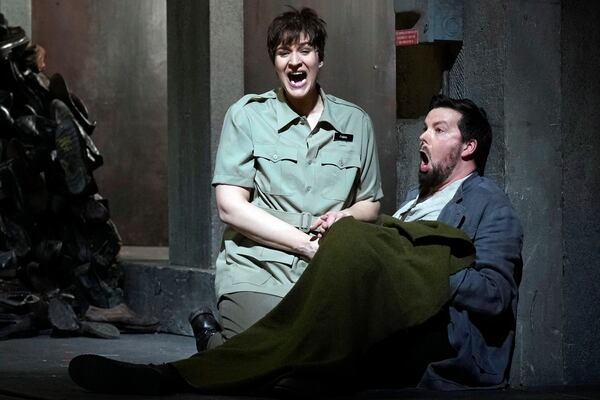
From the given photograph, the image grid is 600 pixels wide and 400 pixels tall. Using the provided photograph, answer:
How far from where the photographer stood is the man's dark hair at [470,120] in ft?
19.4

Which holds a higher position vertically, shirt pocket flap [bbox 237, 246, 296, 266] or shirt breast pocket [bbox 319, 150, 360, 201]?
shirt breast pocket [bbox 319, 150, 360, 201]

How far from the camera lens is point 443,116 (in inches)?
231

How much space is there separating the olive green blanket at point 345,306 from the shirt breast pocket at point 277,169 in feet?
2.45

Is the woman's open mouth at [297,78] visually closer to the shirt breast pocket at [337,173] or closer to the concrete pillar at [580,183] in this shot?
the shirt breast pocket at [337,173]

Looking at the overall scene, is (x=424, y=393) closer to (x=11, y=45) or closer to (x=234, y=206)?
(x=234, y=206)

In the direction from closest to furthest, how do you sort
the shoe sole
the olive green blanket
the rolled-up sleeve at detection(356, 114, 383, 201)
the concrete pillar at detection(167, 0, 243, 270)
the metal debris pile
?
1. the olive green blanket
2. the shoe sole
3. the rolled-up sleeve at detection(356, 114, 383, 201)
4. the concrete pillar at detection(167, 0, 243, 270)
5. the metal debris pile

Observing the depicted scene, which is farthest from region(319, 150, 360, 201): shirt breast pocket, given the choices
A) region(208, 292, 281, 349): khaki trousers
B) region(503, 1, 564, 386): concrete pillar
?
region(503, 1, 564, 386): concrete pillar

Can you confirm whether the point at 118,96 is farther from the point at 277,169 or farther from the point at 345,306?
the point at 345,306

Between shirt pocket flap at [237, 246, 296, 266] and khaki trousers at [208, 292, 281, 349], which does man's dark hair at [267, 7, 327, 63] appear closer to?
shirt pocket flap at [237, 246, 296, 266]

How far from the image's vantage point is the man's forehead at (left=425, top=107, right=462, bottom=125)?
5.87m

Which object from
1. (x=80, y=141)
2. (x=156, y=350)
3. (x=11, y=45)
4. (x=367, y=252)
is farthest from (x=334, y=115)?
(x=11, y=45)

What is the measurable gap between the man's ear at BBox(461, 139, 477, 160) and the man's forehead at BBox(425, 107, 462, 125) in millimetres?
107

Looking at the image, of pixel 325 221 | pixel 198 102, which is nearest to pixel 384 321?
pixel 325 221

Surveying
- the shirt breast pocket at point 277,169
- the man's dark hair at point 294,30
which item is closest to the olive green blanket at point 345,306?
the shirt breast pocket at point 277,169
